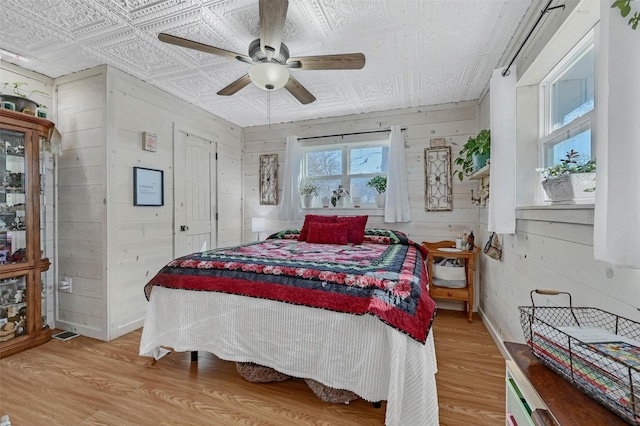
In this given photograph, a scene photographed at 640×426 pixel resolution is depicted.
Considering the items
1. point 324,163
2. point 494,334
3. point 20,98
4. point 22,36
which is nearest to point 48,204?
point 20,98

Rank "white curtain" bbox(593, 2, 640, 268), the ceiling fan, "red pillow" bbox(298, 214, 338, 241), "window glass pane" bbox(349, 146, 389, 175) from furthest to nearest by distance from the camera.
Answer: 1. "window glass pane" bbox(349, 146, 389, 175)
2. "red pillow" bbox(298, 214, 338, 241)
3. the ceiling fan
4. "white curtain" bbox(593, 2, 640, 268)

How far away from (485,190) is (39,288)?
417 centimetres

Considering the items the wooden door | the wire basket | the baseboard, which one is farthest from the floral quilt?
the wooden door

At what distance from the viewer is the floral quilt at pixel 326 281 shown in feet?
4.69

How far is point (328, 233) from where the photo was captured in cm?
307

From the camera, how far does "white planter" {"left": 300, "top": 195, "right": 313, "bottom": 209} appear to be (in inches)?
158

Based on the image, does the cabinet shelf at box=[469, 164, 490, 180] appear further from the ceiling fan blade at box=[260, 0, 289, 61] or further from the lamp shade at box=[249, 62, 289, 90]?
the ceiling fan blade at box=[260, 0, 289, 61]

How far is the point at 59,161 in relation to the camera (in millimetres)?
2818

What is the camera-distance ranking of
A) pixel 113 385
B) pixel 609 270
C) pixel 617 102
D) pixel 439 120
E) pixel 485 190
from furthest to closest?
pixel 439 120 < pixel 485 190 < pixel 113 385 < pixel 609 270 < pixel 617 102

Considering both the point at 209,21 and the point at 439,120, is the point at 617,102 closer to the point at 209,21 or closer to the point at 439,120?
the point at 209,21

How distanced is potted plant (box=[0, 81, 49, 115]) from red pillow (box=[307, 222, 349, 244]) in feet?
8.91

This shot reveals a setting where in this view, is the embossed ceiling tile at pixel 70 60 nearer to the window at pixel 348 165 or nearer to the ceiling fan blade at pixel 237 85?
the ceiling fan blade at pixel 237 85

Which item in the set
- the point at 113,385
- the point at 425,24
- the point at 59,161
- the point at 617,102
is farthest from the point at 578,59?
the point at 59,161

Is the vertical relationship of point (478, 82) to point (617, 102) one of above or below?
above
